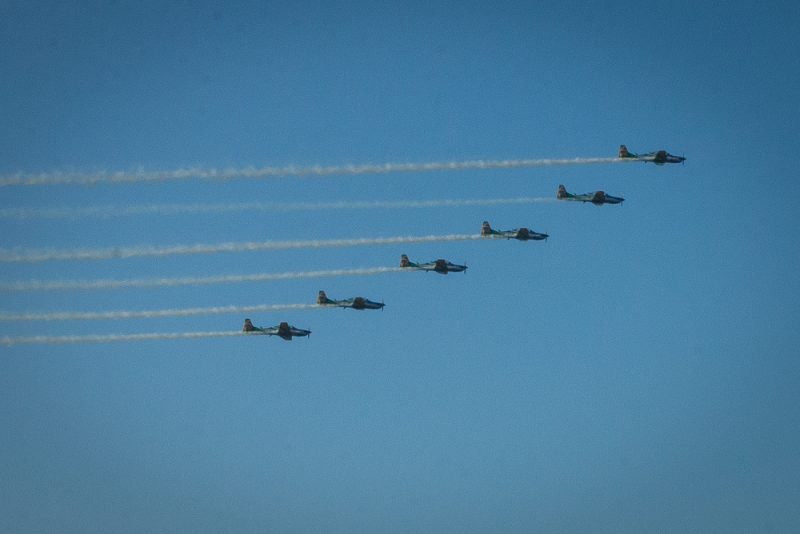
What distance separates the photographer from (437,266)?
4237 inches

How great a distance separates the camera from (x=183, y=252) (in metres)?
88.6

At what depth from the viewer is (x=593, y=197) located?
112 meters

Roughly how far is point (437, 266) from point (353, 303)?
7.85 meters

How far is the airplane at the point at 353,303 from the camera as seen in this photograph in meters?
105

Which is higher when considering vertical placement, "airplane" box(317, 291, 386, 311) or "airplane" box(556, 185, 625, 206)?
"airplane" box(556, 185, 625, 206)

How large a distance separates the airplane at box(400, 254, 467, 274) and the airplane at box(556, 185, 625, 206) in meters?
11.5

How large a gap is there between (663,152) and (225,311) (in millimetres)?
42426

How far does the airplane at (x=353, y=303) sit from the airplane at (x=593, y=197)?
62.9ft

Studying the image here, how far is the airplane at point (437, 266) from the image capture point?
108m

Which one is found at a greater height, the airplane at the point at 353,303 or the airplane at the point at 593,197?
the airplane at the point at 593,197

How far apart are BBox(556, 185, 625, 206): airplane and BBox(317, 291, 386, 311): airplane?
19.2 m

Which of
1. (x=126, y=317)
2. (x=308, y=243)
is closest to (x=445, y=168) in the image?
(x=308, y=243)

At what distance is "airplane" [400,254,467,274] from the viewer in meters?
108

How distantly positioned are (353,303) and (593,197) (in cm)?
2341
